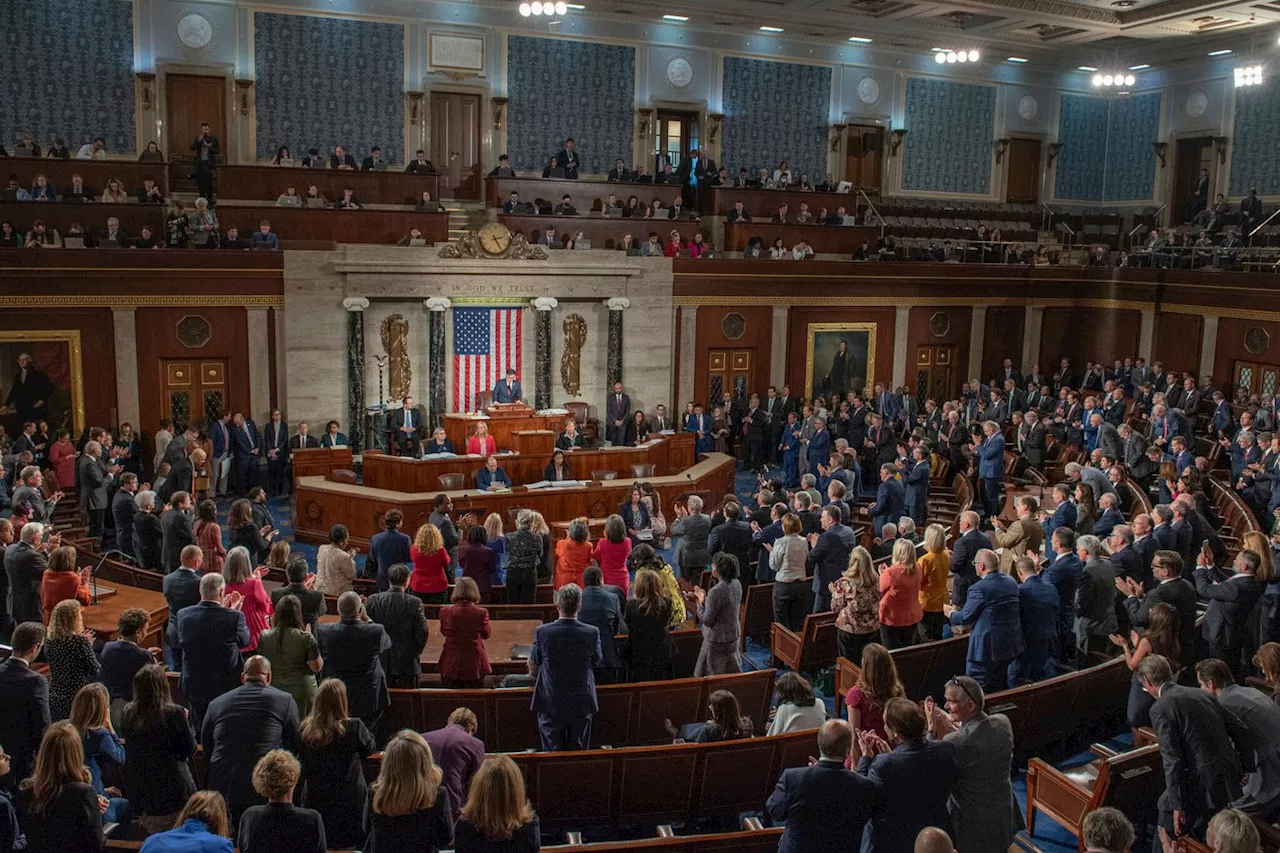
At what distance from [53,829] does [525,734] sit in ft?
9.86

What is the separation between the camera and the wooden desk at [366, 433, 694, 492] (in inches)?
562

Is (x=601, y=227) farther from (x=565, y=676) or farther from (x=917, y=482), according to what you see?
(x=565, y=676)

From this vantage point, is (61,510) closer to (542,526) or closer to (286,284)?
(286,284)

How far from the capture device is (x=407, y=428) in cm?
1664

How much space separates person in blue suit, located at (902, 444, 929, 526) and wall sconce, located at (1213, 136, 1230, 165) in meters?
16.2

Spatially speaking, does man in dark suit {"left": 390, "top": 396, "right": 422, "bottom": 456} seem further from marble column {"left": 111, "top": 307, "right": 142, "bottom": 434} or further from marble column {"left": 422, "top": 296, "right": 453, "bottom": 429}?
marble column {"left": 111, "top": 307, "right": 142, "bottom": 434}

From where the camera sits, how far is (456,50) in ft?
70.2

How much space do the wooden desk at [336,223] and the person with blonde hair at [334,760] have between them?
1411cm

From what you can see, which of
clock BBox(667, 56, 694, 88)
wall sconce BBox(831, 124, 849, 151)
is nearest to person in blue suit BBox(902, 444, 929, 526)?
clock BBox(667, 56, 694, 88)

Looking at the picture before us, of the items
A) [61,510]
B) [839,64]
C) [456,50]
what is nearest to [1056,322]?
[839,64]

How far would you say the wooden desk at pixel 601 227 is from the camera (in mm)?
19516

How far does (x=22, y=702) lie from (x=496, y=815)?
9.53 feet

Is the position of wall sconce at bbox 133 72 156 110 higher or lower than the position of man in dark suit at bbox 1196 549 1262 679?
higher

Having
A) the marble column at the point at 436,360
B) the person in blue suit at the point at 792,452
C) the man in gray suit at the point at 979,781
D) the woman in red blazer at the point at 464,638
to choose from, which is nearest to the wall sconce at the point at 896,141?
the person in blue suit at the point at 792,452
